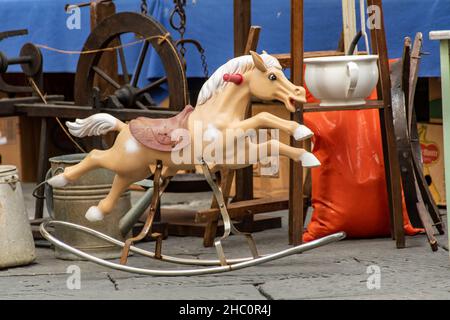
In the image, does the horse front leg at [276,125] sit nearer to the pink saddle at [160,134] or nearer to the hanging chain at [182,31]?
the pink saddle at [160,134]

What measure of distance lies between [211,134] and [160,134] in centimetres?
20

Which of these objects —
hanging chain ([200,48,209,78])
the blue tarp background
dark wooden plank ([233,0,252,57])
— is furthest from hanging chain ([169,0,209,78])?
dark wooden plank ([233,0,252,57])

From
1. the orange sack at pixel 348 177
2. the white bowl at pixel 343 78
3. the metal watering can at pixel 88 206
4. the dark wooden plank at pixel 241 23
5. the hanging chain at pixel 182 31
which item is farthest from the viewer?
the hanging chain at pixel 182 31

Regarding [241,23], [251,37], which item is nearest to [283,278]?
[251,37]

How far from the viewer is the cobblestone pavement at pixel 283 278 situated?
3.83m

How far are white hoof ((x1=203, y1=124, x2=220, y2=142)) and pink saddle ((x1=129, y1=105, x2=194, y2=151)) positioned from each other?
2.8 inches

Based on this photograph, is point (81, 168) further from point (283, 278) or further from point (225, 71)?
point (283, 278)

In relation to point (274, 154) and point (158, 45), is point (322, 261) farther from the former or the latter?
point (158, 45)

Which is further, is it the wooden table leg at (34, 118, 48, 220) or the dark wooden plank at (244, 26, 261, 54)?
the wooden table leg at (34, 118, 48, 220)

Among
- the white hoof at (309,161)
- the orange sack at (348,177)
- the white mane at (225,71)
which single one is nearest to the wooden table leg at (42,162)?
the orange sack at (348,177)

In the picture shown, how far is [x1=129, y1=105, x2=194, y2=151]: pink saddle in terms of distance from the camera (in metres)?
3.93

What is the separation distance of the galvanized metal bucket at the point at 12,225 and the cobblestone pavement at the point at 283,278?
0.06 meters

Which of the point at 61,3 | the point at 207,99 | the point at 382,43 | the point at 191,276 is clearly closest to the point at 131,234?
the point at 191,276

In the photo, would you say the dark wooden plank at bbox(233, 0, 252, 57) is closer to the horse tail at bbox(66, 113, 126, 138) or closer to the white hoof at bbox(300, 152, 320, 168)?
the horse tail at bbox(66, 113, 126, 138)
